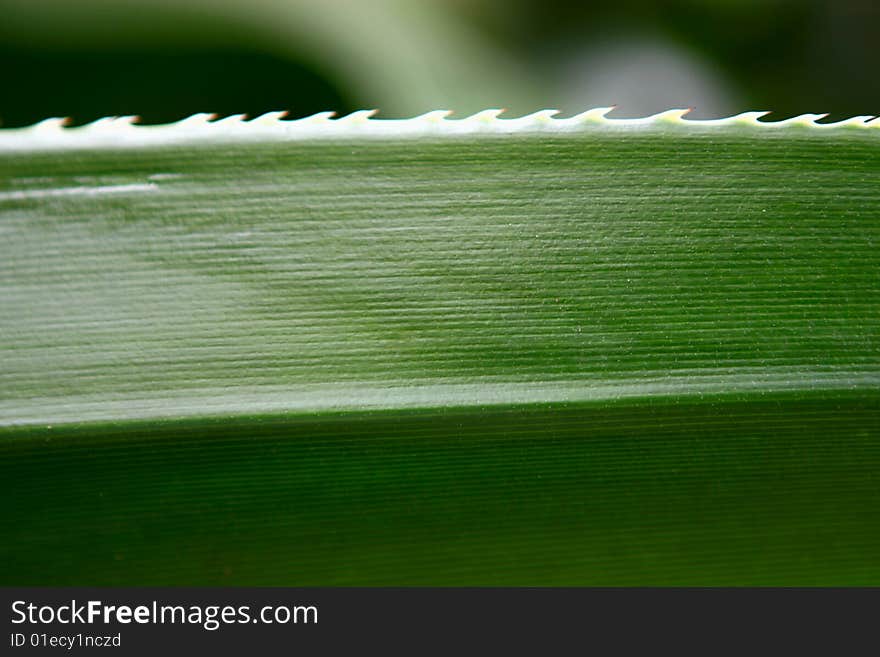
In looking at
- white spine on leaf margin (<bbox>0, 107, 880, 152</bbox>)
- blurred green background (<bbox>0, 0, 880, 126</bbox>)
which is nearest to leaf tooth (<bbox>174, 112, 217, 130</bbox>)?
white spine on leaf margin (<bbox>0, 107, 880, 152</bbox>)

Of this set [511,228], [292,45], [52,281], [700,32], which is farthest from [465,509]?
[700,32]

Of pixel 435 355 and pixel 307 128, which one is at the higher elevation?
pixel 307 128

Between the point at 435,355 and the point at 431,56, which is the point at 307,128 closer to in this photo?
the point at 435,355

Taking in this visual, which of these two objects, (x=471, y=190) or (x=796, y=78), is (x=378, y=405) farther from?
(x=796, y=78)

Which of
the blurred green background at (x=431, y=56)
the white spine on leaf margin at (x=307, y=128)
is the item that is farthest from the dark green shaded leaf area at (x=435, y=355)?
the blurred green background at (x=431, y=56)

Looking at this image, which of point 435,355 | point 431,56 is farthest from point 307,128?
point 431,56

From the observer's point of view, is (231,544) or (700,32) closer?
(231,544)

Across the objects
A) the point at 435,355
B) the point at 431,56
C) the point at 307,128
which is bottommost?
the point at 435,355
